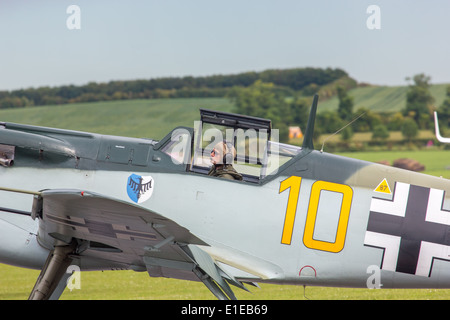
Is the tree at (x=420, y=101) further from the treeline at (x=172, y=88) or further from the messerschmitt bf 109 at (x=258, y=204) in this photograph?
the messerschmitt bf 109 at (x=258, y=204)

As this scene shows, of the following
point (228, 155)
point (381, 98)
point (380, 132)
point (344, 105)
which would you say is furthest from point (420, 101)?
point (228, 155)

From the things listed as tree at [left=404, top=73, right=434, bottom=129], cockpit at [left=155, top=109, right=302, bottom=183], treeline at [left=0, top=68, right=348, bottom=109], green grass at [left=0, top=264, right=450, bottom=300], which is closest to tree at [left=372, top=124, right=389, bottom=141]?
tree at [left=404, top=73, right=434, bottom=129]

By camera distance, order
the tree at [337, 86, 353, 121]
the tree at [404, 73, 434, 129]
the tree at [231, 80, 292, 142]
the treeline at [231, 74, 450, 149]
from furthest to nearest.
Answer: the tree at [404, 73, 434, 129] < the tree at [337, 86, 353, 121] < the tree at [231, 80, 292, 142] < the treeline at [231, 74, 450, 149]

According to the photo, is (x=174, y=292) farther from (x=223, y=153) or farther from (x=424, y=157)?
(x=424, y=157)

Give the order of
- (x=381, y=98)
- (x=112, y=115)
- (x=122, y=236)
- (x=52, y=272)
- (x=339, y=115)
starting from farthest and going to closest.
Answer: (x=381, y=98) < (x=339, y=115) < (x=112, y=115) < (x=52, y=272) < (x=122, y=236)

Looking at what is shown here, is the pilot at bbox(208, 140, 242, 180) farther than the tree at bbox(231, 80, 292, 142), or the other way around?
the tree at bbox(231, 80, 292, 142)

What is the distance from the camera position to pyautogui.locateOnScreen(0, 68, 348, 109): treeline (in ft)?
95.3

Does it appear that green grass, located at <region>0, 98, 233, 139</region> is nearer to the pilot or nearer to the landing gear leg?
the landing gear leg

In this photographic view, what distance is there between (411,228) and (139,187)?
2.80 metres

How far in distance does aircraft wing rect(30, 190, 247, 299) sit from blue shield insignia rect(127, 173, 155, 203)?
51 centimetres

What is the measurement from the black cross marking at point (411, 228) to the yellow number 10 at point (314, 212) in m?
0.28

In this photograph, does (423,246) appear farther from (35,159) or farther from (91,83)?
(91,83)

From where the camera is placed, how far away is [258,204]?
20.0 ft

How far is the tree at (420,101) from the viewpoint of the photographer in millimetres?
37531
